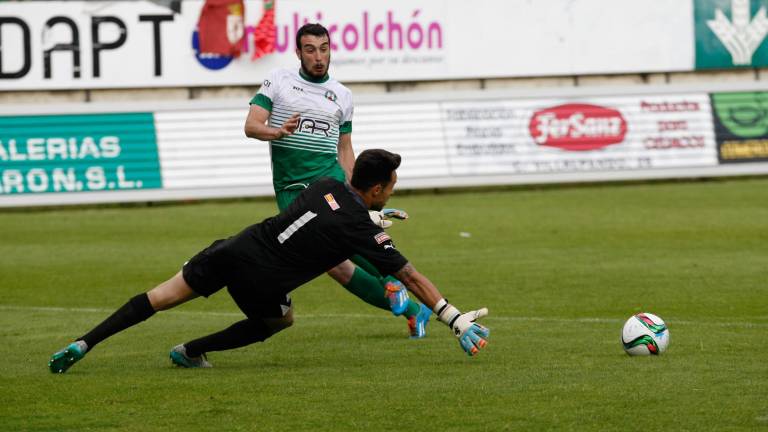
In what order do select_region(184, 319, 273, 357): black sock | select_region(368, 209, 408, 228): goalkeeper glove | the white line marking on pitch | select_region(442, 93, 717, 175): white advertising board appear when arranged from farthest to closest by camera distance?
select_region(442, 93, 717, 175): white advertising board
the white line marking on pitch
select_region(368, 209, 408, 228): goalkeeper glove
select_region(184, 319, 273, 357): black sock

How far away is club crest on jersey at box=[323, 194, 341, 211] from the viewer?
8.22 metres

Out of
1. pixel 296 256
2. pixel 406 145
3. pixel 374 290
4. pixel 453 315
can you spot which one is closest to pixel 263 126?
pixel 374 290

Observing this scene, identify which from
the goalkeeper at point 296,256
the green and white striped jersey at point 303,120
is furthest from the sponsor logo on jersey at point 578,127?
the goalkeeper at point 296,256

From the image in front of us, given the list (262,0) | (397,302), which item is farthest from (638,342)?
(262,0)

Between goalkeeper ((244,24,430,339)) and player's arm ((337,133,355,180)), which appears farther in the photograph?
player's arm ((337,133,355,180))

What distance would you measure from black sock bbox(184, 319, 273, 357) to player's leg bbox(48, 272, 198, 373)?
0.38 m

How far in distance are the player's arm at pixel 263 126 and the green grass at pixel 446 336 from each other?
4.71 feet

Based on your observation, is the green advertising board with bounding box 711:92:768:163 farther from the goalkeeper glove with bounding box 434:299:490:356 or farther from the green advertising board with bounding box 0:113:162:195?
the goalkeeper glove with bounding box 434:299:490:356

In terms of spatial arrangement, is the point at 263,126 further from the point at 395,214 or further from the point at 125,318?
the point at 125,318

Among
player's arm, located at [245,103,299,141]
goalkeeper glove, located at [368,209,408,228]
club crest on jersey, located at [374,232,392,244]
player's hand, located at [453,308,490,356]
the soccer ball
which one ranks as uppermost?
player's arm, located at [245,103,299,141]

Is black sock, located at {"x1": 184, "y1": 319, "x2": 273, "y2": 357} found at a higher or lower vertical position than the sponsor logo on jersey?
lower

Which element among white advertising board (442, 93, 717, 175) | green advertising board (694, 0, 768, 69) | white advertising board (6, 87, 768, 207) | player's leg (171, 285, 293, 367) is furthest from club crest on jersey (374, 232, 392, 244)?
green advertising board (694, 0, 768, 69)

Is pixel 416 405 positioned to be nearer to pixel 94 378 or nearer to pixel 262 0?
pixel 94 378

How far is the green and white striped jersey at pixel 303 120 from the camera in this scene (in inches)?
402
